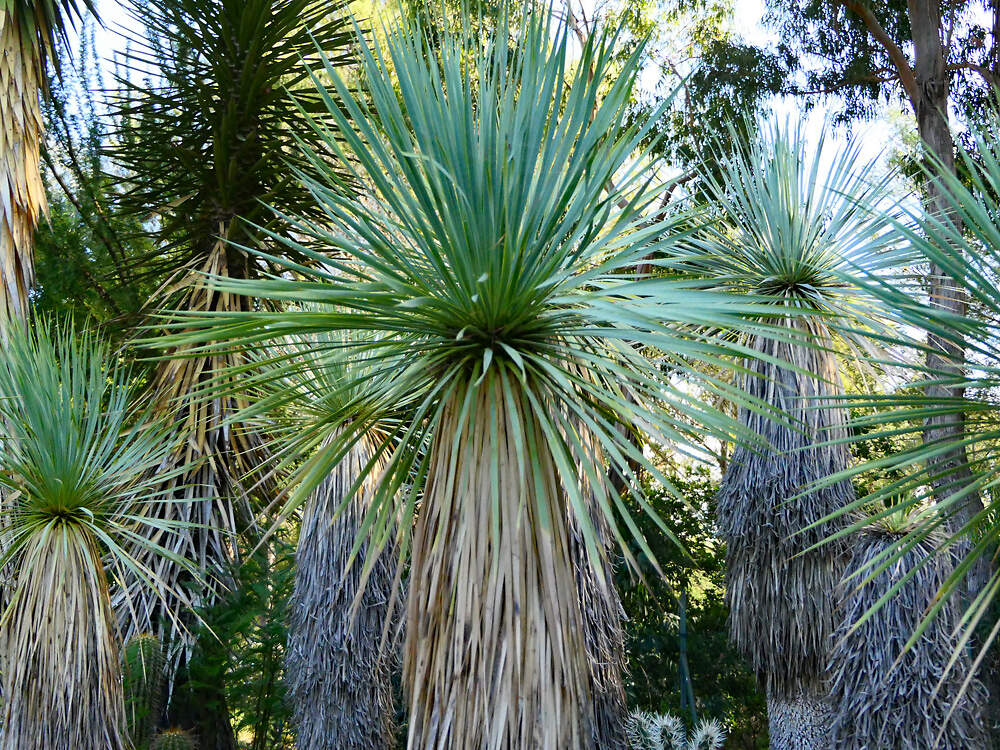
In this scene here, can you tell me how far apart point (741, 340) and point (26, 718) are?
5.04 m

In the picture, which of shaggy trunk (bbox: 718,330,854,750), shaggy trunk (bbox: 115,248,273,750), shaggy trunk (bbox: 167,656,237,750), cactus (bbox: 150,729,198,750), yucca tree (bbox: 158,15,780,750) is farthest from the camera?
shaggy trunk (bbox: 167,656,237,750)

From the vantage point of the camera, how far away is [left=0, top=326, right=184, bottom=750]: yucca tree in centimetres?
495

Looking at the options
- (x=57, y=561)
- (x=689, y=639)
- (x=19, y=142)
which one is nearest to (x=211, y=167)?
(x=19, y=142)

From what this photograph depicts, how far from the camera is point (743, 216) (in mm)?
6551

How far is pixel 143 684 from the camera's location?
7059 mm

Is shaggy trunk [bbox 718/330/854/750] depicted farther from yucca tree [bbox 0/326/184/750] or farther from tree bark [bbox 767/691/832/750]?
yucca tree [bbox 0/326/184/750]

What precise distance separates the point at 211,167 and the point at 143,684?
4.06 m

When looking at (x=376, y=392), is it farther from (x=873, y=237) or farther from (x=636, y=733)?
(x=636, y=733)

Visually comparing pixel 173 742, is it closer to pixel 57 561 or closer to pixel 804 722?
pixel 57 561

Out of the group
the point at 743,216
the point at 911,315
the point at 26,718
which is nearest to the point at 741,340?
the point at 743,216

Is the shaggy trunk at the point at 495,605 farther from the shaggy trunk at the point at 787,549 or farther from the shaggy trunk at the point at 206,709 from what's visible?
the shaggy trunk at the point at 206,709

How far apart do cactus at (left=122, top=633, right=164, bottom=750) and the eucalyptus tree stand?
0.30m

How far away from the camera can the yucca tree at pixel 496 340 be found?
2967 mm

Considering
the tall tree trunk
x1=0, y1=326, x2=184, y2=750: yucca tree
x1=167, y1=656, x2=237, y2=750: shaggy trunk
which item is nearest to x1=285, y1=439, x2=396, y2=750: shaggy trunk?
x1=0, y1=326, x2=184, y2=750: yucca tree
